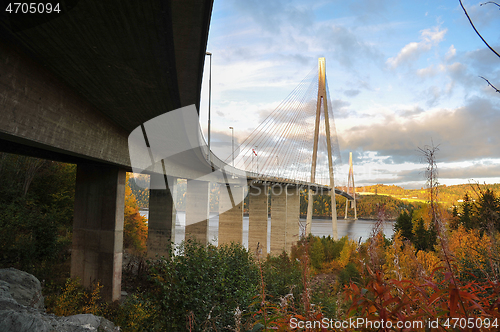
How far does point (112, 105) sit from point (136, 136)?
352 centimetres

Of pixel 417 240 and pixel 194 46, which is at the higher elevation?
pixel 194 46

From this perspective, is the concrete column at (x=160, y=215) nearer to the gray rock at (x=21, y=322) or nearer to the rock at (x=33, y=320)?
the rock at (x=33, y=320)

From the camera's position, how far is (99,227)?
12.8 meters

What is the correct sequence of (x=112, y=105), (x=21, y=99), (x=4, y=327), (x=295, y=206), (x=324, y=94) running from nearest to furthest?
(x=4, y=327) < (x=21, y=99) < (x=112, y=105) < (x=324, y=94) < (x=295, y=206)

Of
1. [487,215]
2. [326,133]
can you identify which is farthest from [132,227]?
[487,215]

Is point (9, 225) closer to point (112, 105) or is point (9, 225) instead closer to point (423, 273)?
point (112, 105)

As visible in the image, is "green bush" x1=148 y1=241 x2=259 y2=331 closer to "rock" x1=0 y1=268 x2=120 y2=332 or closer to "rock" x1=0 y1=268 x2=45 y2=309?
"rock" x1=0 y1=268 x2=120 y2=332

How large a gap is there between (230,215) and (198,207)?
7408 millimetres

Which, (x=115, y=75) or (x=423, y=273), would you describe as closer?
(x=423, y=273)

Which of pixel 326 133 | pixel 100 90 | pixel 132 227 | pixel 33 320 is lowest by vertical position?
pixel 132 227

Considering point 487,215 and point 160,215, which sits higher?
point 487,215

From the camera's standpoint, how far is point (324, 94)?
39.4m

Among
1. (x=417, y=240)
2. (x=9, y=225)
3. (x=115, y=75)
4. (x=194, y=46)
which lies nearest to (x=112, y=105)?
(x=115, y=75)

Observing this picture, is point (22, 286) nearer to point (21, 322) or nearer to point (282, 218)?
point (21, 322)
